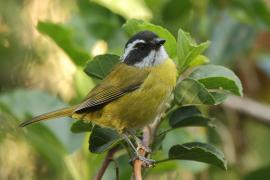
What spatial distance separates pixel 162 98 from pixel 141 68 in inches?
15.8

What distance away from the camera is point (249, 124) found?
5176mm

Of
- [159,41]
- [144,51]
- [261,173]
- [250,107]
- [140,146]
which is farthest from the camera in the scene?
[250,107]

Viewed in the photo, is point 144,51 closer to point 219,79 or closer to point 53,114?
point 53,114

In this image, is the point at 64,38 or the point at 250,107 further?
the point at 250,107

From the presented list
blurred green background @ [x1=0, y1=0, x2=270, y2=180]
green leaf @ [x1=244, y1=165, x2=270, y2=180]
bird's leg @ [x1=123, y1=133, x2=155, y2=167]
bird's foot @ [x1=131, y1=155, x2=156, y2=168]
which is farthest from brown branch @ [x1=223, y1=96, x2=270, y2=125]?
bird's foot @ [x1=131, y1=155, x2=156, y2=168]

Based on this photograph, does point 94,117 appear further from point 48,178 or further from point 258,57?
point 258,57

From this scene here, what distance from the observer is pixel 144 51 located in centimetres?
334

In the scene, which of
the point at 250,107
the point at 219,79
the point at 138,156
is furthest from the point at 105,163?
the point at 250,107

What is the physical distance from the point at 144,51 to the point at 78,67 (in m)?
0.30

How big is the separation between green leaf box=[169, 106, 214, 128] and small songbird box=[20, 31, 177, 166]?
6.9 inches

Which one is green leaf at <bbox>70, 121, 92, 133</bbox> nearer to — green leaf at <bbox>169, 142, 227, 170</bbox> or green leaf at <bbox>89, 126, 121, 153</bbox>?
green leaf at <bbox>89, 126, 121, 153</bbox>

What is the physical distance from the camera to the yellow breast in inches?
119

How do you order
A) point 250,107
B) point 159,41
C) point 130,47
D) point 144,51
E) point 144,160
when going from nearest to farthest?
point 144,160, point 159,41, point 130,47, point 144,51, point 250,107

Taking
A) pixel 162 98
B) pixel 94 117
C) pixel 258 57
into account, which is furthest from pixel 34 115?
pixel 258 57
